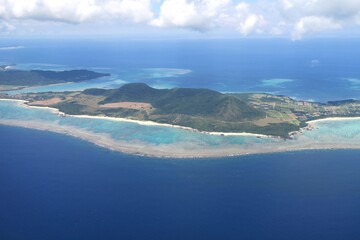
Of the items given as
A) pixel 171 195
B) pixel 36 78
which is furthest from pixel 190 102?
pixel 36 78

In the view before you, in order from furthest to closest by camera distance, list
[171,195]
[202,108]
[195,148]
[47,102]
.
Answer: [47,102] < [202,108] < [195,148] < [171,195]

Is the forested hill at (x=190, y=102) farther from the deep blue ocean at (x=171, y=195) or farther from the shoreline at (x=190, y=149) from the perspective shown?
the deep blue ocean at (x=171, y=195)

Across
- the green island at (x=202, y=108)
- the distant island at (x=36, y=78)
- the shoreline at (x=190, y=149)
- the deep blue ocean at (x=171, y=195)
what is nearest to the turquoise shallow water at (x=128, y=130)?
the shoreline at (x=190, y=149)

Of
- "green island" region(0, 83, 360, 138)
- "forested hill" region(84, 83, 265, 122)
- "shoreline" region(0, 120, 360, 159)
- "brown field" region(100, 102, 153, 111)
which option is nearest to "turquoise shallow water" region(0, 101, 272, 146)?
"shoreline" region(0, 120, 360, 159)

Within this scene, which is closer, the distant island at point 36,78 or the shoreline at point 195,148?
the shoreline at point 195,148

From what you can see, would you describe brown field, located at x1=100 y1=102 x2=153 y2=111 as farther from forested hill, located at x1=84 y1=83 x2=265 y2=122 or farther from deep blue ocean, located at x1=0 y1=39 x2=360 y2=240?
deep blue ocean, located at x1=0 y1=39 x2=360 y2=240

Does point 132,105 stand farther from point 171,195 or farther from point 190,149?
point 171,195
